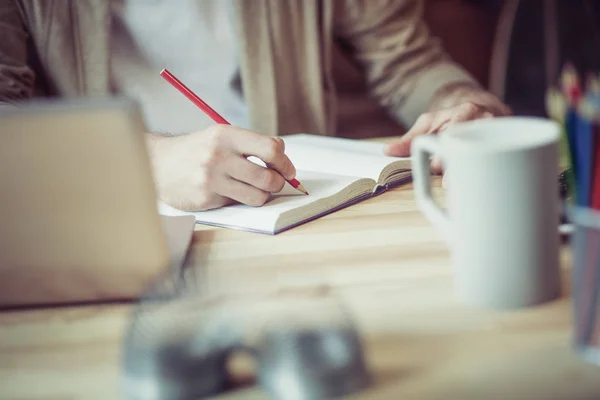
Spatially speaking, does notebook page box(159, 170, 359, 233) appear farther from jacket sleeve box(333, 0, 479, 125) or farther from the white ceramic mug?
jacket sleeve box(333, 0, 479, 125)

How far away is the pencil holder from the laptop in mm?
336

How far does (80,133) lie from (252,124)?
3.14 ft

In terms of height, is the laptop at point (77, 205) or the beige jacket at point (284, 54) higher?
the laptop at point (77, 205)

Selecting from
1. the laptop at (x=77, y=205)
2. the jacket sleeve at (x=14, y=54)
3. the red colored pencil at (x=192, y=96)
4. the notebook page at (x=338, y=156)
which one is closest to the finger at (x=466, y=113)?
the notebook page at (x=338, y=156)

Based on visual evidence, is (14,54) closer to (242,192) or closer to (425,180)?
(242,192)

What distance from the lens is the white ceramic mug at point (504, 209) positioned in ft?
1.86

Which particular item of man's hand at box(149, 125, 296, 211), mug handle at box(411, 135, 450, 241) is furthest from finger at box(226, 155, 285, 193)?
mug handle at box(411, 135, 450, 241)

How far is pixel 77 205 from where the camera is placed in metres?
0.63

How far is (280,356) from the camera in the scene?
487 mm

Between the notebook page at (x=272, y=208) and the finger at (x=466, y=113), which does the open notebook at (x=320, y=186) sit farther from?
the finger at (x=466, y=113)

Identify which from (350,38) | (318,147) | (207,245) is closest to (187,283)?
(207,245)

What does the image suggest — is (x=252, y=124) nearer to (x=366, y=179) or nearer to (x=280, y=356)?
(x=366, y=179)

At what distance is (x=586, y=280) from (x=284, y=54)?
1166 mm

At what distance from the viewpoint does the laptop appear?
61 cm
